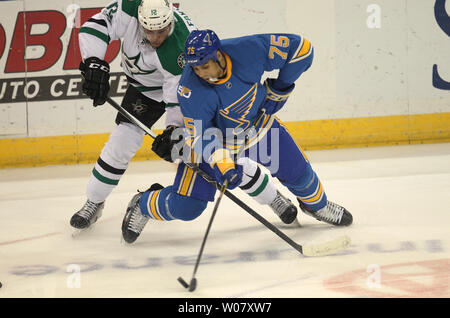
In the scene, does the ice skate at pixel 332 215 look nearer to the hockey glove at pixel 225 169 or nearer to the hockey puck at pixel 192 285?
the hockey glove at pixel 225 169

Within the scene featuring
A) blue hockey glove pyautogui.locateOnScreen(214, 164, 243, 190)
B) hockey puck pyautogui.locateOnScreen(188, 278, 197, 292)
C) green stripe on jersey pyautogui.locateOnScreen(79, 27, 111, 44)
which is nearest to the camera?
hockey puck pyautogui.locateOnScreen(188, 278, 197, 292)

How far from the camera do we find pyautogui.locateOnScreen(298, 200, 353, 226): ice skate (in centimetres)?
306

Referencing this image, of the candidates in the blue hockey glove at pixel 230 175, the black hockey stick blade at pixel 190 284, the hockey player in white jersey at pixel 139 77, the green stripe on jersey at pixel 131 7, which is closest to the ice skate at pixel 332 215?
the hockey player in white jersey at pixel 139 77

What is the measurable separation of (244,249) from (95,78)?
3.34 ft

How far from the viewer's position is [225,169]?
254 cm

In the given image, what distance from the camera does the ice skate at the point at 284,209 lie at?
3145mm

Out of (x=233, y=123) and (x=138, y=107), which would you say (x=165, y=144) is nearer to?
(x=233, y=123)

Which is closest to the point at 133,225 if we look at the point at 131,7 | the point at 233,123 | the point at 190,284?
the point at 233,123

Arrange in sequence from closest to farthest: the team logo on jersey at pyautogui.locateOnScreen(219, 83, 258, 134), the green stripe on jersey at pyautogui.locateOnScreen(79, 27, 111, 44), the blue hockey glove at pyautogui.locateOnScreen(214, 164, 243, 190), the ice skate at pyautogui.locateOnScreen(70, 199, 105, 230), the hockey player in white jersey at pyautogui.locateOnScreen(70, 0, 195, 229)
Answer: the blue hockey glove at pyautogui.locateOnScreen(214, 164, 243, 190)
the team logo on jersey at pyautogui.locateOnScreen(219, 83, 258, 134)
the hockey player in white jersey at pyautogui.locateOnScreen(70, 0, 195, 229)
the green stripe on jersey at pyautogui.locateOnScreen(79, 27, 111, 44)
the ice skate at pyautogui.locateOnScreen(70, 199, 105, 230)

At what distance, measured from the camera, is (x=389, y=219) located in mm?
3135

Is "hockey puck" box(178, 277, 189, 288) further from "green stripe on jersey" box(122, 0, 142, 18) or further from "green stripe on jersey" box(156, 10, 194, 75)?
"green stripe on jersey" box(122, 0, 142, 18)

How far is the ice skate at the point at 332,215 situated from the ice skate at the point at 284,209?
0.08 meters

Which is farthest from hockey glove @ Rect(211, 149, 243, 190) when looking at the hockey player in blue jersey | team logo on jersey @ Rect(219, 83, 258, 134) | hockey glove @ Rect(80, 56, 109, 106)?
hockey glove @ Rect(80, 56, 109, 106)

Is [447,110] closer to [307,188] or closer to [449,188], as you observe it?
[449,188]
